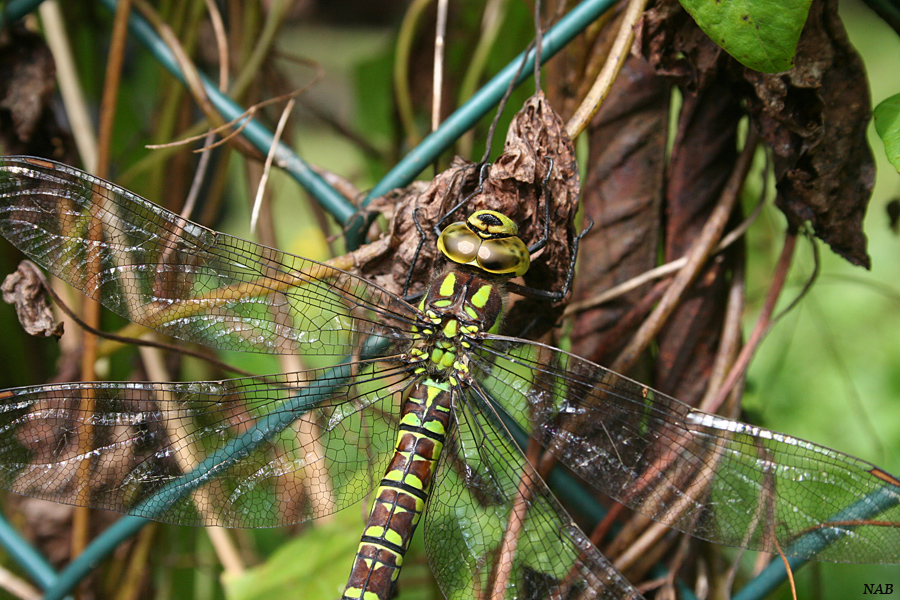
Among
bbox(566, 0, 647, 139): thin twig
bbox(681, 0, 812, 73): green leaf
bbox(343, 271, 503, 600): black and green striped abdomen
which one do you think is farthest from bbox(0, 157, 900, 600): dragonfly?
bbox(681, 0, 812, 73): green leaf

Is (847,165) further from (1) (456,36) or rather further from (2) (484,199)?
(1) (456,36)

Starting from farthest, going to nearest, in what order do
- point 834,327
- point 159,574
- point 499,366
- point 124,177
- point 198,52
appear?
point 834,327, point 198,52, point 159,574, point 124,177, point 499,366

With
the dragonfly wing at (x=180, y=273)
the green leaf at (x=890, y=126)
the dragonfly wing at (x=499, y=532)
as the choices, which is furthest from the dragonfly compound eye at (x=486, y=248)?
the green leaf at (x=890, y=126)

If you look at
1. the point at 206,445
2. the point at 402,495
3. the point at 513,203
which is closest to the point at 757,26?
the point at 513,203

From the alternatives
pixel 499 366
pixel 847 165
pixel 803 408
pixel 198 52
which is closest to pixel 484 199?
pixel 499 366

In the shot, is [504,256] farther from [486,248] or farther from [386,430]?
[386,430]

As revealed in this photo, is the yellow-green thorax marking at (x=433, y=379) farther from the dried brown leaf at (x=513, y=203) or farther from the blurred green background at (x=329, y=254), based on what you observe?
the blurred green background at (x=329, y=254)

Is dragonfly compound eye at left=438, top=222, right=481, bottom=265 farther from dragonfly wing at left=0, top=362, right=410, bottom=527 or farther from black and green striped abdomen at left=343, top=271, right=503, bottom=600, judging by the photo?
dragonfly wing at left=0, top=362, right=410, bottom=527
